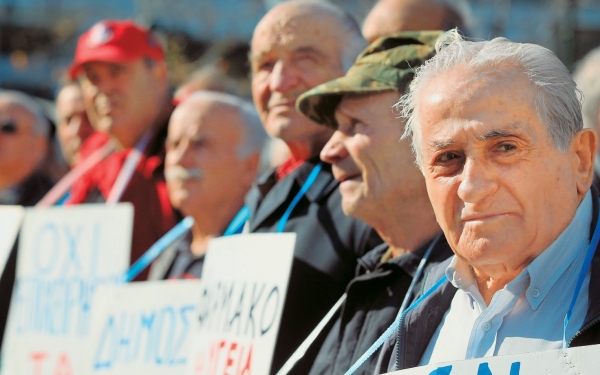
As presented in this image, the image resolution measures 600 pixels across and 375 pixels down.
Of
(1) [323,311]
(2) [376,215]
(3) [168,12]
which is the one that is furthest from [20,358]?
(3) [168,12]

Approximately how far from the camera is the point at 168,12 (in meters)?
18.0

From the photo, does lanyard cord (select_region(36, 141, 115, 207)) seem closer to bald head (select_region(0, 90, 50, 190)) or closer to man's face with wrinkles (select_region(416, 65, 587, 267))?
bald head (select_region(0, 90, 50, 190))

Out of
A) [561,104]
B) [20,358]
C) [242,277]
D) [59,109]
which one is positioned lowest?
[20,358]

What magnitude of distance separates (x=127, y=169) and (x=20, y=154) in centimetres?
181

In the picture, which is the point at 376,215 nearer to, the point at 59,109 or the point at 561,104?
the point at 561,104

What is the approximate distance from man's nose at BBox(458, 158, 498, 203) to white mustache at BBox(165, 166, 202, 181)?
2327mm

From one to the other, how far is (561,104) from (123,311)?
249 centimetres

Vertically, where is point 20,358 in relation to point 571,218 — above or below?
below

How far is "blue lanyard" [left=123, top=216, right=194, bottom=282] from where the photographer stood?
15.5ft

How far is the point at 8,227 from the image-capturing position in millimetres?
5234

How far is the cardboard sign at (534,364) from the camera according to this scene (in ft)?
6.88

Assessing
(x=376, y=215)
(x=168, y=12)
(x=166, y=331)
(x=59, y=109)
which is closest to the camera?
(x=376, y=215)

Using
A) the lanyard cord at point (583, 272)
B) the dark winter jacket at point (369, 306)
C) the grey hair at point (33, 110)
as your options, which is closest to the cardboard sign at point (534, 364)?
the lanyard cord at point (583, 272)

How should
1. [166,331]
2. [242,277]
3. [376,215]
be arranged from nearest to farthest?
1. [376,215]
2. [242,277]
3. [166,331]
